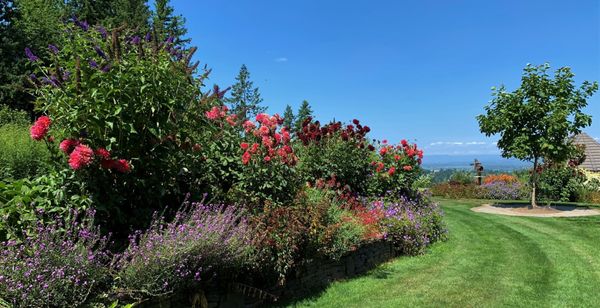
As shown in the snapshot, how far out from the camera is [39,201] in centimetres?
332

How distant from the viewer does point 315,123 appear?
24.5ft

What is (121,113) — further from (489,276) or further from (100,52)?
(489,276)

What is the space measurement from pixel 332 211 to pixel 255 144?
1544mm

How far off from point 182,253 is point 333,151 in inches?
168

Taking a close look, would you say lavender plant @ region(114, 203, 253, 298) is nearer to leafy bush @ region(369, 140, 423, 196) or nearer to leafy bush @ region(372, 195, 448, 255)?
leafy bush @ region(372, 195, 448, 255)

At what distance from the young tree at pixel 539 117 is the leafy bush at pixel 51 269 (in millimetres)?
12073

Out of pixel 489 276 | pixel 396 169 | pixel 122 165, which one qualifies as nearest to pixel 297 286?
pixel 122 165

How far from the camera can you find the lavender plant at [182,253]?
3.18 m

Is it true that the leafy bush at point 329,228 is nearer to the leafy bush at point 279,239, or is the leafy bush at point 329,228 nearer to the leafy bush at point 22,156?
the leafy bush at point 279,239

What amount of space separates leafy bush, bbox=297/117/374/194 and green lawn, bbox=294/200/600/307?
5.66 ft

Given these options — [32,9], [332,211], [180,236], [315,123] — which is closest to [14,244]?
[180,236]

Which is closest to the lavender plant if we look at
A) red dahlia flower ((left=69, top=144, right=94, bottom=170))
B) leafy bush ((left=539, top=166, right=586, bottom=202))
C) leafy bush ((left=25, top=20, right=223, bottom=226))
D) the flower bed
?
the flower bed

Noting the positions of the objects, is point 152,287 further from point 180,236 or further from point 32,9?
point 32,9

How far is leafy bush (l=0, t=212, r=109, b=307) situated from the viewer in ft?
8.85
